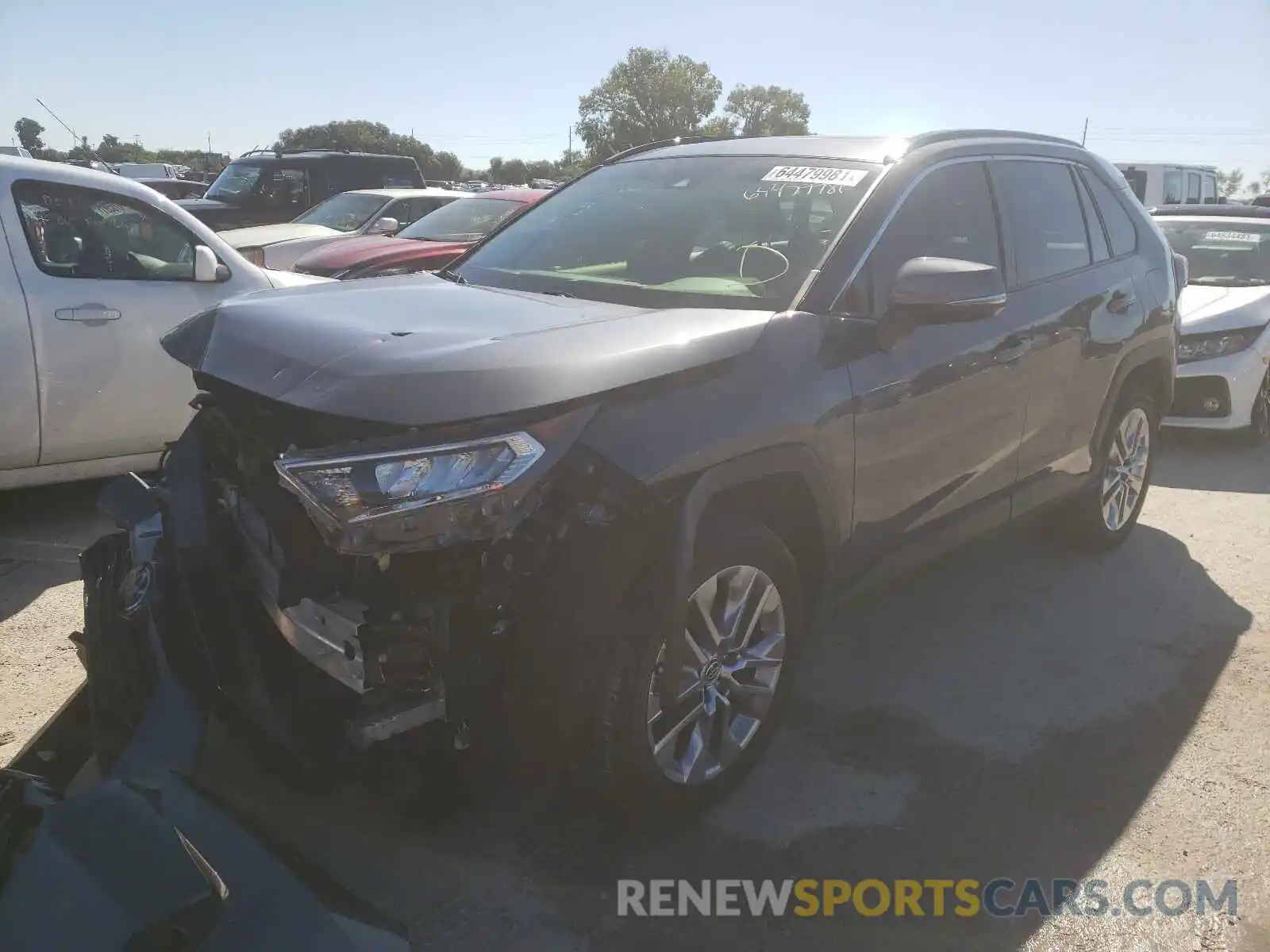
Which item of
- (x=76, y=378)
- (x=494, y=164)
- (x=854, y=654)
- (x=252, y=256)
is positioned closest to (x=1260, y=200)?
(x=252, y=256)

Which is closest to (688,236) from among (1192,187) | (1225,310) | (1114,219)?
(1114,219)

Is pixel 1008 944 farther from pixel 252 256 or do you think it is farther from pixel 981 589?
pixel 252 256

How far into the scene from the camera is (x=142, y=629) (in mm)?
2479

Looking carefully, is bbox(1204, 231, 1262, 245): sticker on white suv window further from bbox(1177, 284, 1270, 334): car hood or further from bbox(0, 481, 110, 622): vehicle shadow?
bbox(0, 481, 110, 622): vehicle shadow

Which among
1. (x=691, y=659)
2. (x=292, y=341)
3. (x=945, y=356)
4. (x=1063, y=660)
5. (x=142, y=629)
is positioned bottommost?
(x=1063, y=660)

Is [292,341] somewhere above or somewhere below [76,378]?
above

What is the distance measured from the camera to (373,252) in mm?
9055

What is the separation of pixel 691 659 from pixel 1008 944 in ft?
3.31

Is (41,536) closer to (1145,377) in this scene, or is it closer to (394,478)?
(394,478)

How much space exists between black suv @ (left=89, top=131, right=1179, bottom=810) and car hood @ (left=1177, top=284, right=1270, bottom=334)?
161 inches

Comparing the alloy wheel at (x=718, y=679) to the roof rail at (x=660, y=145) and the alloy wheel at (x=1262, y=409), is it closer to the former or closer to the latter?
the roof rail at (x=660, y=145)

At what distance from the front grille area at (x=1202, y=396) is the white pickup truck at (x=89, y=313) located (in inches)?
244

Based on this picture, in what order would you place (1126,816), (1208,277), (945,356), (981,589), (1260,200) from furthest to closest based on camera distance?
(1260,200) → (1208,277) → (981,589) → (945,356) → (1126,816)

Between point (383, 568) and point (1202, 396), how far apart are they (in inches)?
261
